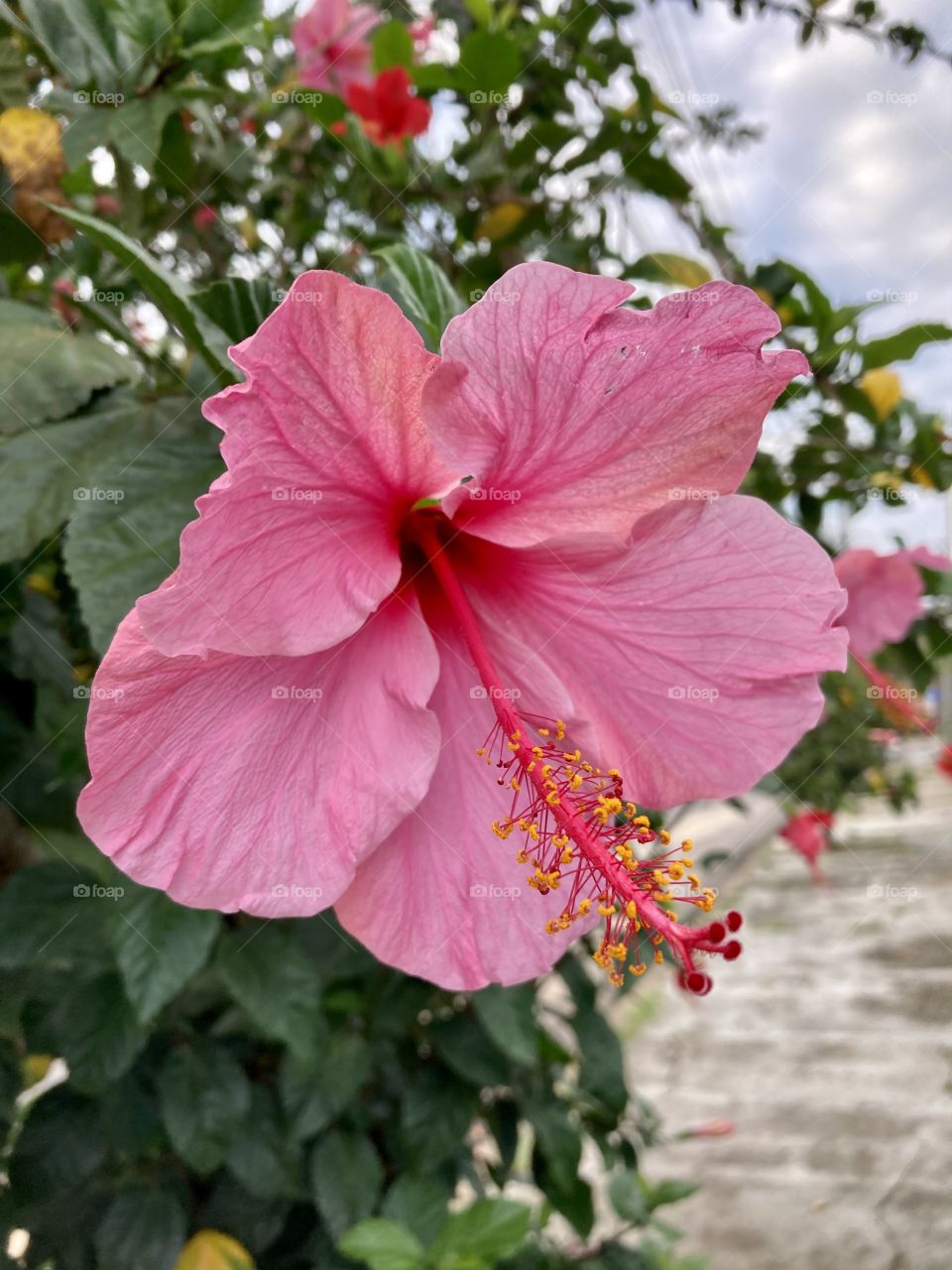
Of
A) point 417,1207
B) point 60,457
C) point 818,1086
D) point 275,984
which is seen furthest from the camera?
point 818,1086

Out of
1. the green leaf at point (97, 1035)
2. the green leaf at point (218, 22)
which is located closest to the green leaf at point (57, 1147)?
the green leaf at point (97, 1035)

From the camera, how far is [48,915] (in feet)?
3.11

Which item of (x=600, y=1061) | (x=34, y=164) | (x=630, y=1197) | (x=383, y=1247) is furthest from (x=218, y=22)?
(x=630, y=1197)

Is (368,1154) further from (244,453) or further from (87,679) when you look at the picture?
(244,453)

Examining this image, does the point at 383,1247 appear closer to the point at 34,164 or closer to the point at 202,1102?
the point at 202,1102

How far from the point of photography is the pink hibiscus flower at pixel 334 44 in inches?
62.4

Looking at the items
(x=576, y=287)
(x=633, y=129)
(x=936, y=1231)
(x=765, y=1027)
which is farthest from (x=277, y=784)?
(x=765, y=1027)

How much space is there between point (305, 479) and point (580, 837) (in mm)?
275

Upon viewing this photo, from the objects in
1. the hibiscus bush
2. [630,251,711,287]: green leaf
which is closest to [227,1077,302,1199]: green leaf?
the hibiscus bush

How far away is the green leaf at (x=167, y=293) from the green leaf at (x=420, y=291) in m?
0.12

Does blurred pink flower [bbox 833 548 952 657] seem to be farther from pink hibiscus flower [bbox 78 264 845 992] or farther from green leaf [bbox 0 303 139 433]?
green leaf [bbox 0 303 139 433]

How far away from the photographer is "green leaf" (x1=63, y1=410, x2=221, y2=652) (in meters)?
0.64

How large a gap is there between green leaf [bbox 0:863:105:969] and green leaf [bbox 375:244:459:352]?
63cm

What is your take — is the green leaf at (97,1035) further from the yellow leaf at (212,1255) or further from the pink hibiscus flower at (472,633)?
the pink hibiscus flower at (472,633)
